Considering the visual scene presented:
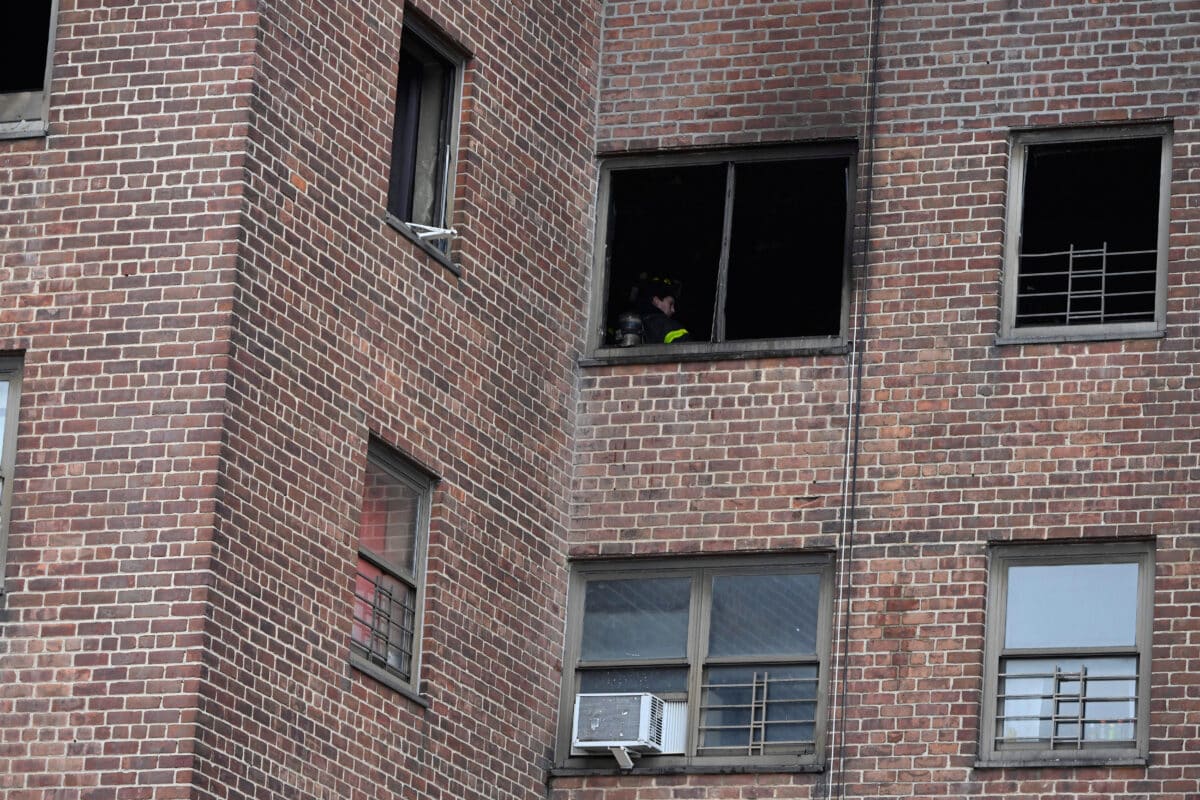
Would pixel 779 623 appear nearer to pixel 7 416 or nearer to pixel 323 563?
pixel 323 563

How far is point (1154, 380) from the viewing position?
20.5 metres

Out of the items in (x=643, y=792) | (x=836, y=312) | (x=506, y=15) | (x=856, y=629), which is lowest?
(x=643, y=792)

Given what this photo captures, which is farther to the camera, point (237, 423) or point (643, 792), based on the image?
point (643, 792)

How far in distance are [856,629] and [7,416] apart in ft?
22.6

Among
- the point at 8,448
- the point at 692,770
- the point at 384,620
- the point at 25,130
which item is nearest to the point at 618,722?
the point at 692,770

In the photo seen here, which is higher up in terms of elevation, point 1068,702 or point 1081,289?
point 1081,289

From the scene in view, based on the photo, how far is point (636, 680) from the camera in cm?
2120

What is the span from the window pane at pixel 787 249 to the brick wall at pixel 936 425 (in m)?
0.38

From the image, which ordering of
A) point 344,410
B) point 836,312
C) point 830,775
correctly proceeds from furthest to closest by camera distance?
point 836,312 → point 830,775 → point 344,410

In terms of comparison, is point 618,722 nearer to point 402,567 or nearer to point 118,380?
point 402,567

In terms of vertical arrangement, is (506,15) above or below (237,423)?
above

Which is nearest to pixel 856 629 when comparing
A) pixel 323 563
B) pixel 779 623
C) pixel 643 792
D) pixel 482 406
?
pixel 779 623

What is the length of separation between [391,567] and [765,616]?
341 cm

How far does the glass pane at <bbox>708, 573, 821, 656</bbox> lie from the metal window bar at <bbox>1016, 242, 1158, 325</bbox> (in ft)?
9.40
